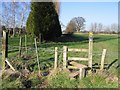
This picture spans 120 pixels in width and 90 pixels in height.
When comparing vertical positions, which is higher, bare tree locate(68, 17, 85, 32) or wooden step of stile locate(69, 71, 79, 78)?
bare tree locate(68, 17, 85, 32)

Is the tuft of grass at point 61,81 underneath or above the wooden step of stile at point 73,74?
underneath

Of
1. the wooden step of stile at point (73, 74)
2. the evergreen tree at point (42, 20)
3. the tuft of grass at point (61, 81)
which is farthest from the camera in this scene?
the evergreen tree at point (42, 20)

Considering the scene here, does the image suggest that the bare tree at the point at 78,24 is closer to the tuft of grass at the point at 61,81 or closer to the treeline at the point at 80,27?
the treeline at the point at 80,27

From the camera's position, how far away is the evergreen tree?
24594mm

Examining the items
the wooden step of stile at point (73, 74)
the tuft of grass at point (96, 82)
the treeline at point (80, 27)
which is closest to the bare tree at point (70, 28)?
the treeline at point (80, 27)

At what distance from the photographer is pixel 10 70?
1076 centimetres

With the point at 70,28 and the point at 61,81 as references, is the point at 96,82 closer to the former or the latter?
the point at 61,81

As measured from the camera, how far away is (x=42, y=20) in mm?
→ 24641

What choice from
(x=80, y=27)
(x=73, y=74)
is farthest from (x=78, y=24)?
(x=73, y=74)

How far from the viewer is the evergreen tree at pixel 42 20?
2459 centimetres

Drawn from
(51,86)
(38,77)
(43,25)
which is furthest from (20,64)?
(43,25)

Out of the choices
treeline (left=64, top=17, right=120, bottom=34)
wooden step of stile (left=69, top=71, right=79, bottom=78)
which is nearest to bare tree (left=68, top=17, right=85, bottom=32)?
treeline (left=64, top=17, right=120, bottom=34)

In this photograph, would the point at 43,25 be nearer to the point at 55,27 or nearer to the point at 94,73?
the point at 55,27

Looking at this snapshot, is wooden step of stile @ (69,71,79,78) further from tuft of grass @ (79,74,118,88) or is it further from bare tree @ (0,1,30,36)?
bare tree @ (0,1,30,36)
